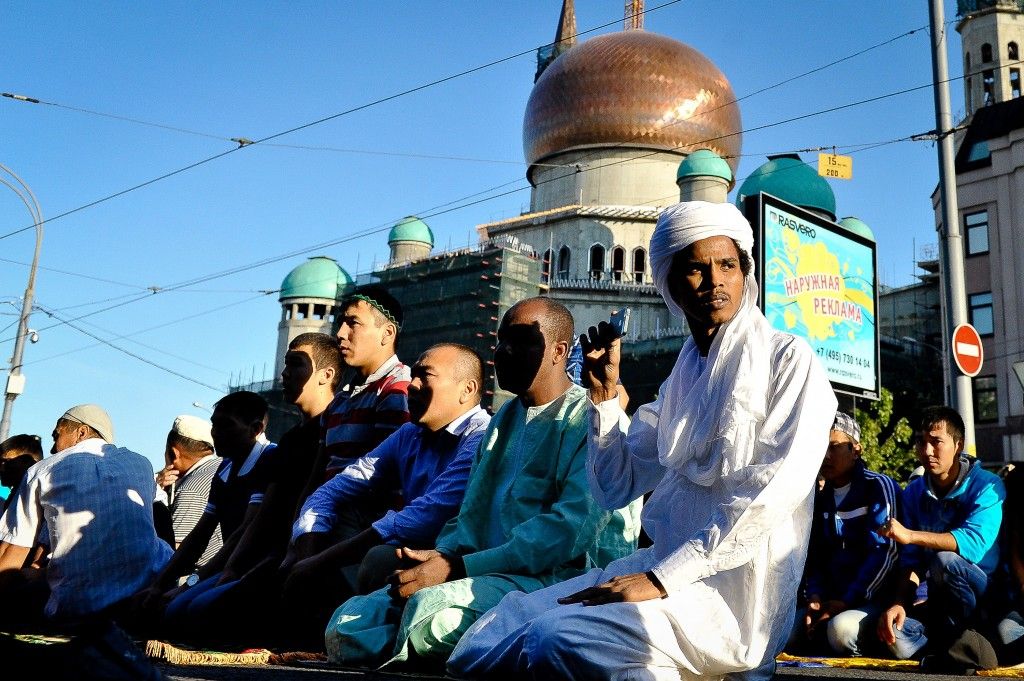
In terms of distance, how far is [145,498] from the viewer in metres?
5.01

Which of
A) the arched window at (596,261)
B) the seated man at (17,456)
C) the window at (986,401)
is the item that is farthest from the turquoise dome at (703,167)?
A: the seated man at (17,456)

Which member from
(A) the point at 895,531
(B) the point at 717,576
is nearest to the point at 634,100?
(A) the point at 895,531

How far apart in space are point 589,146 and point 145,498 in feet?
102

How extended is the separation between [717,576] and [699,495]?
8.6 inches

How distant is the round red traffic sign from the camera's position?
26.5ft

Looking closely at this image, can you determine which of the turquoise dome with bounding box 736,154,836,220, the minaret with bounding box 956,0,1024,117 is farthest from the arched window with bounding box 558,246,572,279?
the minaret with bounding box 956,0,1024,117

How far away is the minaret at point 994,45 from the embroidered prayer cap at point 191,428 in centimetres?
3516

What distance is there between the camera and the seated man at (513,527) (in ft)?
10.5

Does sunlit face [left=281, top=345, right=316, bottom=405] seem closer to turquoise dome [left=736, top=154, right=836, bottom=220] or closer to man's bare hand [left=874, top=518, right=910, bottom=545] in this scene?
man's bare hand [left=874, top=518, right=910, bottom=545]

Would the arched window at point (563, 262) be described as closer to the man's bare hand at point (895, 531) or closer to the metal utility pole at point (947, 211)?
the metal utility pole at point (947, 211)

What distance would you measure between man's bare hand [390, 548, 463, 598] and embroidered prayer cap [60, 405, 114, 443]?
263 cm

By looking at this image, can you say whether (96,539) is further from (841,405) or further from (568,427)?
(841,405)

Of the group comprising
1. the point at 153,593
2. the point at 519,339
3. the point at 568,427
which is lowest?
the point at 153,593

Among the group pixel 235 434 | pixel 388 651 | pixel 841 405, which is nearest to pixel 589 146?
pixel 841 405
